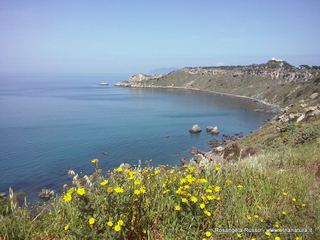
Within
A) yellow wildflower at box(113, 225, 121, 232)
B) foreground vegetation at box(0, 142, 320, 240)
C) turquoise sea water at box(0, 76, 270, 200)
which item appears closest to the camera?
yellow wildflower at box(113, 225, 121, 232)

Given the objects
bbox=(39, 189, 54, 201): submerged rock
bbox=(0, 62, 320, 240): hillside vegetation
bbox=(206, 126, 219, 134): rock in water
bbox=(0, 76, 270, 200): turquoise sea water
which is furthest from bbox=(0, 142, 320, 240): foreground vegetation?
bbox=(206, 126, 219, 134): rock in water

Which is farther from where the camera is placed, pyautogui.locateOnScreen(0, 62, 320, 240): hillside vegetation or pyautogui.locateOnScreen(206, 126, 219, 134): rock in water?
Answer: pyautogui.locateOnScreen(206, 126, 219, 134): rock in water

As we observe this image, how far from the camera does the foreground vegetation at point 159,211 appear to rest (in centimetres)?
393

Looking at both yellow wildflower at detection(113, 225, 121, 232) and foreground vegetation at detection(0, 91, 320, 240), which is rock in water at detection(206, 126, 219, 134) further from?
yellow wildflower at detection(113, 225, 121, 232)

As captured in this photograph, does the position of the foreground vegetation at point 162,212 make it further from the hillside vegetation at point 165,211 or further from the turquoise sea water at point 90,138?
the turquoise sea water at point 90,138

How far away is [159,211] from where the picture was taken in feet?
15.0

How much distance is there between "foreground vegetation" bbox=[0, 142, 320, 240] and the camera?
155 inches

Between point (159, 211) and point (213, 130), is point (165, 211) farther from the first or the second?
point (213, 130)

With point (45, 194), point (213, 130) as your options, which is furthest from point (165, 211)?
point (213, 130)

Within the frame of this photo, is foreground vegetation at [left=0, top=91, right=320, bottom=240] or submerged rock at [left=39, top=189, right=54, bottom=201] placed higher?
foreground vegetation at [left=0, top=91, right=320, bottom=240]

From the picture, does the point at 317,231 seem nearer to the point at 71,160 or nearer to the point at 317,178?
the point at 317,178

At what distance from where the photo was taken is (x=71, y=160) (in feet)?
176

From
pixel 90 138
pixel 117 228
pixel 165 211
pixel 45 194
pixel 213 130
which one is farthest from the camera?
pixel 213 130

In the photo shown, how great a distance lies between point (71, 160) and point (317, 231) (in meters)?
53.0
